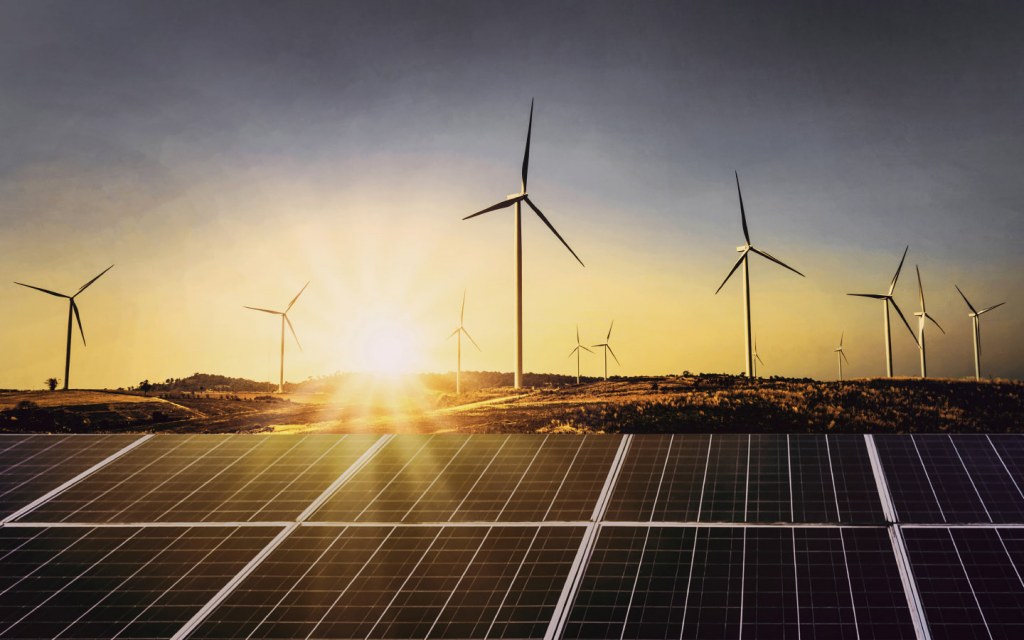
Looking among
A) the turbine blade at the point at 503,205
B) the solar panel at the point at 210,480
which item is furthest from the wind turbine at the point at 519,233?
the solar panel at the point at 210,480

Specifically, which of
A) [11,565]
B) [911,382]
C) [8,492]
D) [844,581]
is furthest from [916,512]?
[911,382]

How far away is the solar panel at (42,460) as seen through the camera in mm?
21188

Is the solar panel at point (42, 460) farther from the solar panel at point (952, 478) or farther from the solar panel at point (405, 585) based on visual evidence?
the solar panel at point (952, 478)

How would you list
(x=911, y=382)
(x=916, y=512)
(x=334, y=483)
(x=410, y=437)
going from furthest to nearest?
(x=911, y=382), (x=410, y=437), (x=334, y=483), (x=916, y=512)

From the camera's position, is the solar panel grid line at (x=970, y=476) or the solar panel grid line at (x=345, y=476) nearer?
the solar panel grid line at (x=970, y=476)

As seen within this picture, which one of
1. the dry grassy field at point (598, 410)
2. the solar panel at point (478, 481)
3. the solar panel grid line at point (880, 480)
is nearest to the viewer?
the solar panel grid line at point (880, 480)

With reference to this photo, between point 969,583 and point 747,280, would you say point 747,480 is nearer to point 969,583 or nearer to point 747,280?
point 969,583

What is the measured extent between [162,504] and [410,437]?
7.19 m

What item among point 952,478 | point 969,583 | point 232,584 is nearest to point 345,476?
point 232,584

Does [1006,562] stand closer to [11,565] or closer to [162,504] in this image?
[162,504]

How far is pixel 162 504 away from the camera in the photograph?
1994 centimetres

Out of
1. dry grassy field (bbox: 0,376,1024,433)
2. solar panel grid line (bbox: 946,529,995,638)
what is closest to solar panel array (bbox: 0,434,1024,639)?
solar panel grid line (bbox: 946,529,995,638)

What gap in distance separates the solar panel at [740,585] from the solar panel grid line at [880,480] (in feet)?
2.90

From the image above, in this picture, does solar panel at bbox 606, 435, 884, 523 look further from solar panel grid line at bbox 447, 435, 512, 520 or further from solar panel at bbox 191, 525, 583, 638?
solar panel grid line at bbox 447, 435, 512, 520
